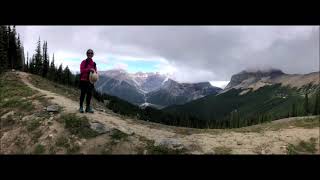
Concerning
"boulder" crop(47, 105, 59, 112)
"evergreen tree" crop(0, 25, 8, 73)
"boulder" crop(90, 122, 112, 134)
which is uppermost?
"evergreen tree" crop(0, 25, 8, 73)

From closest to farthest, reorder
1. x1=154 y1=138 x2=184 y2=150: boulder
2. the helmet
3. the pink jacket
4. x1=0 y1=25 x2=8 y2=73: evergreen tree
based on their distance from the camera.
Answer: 1. x1=154 y1=138 x2=184 y2=150: boulder
2. the pink jacket
3. the helmet
4. x1=0 y1=25 x2=8 y2=73: evergreen tree

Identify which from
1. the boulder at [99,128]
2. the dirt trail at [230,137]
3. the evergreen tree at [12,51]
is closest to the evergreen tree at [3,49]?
the evergreen tree at [12,51]

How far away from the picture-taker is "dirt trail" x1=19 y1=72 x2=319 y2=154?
816 inches

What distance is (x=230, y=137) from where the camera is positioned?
2383 cm

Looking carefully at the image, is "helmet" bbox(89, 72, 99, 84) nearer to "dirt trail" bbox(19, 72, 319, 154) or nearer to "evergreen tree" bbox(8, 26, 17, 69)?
"dirt trail" bbox(19, 72, 319, 154)

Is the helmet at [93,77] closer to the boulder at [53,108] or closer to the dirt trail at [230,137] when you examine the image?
the dirt trail at [230,137]

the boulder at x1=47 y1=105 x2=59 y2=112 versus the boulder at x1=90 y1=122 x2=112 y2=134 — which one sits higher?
the boulder at x1=47 y1=105 x2=59 y2=112

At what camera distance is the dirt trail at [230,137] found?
20.7m

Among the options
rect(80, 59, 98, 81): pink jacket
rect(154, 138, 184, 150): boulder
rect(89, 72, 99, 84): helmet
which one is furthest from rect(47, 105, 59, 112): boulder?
rect(154, 138, 184, 150): boulder
